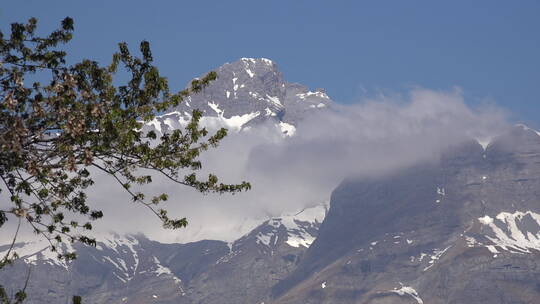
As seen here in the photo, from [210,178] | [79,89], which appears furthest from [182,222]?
[79,89]

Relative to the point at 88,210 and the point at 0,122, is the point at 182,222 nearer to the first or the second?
the point at 88,210

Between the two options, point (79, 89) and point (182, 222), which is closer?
point (79, 89)

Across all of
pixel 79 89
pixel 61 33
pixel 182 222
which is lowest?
pixel 182 222


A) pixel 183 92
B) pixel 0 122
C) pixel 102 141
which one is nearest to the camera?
pixel 0 122

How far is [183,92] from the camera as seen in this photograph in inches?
1885

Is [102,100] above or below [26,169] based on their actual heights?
above

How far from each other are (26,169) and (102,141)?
403 cm

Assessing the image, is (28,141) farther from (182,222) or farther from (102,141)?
(182,222)

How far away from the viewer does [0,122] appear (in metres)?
39.8

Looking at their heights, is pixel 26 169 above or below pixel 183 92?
below

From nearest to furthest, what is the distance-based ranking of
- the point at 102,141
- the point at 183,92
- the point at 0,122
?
the point at 0,122 → the point at 102,141 → the point at 183,92

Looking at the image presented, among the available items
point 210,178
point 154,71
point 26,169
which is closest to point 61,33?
point 154,71

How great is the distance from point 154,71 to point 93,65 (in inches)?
128

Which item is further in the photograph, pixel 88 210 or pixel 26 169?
pixel 88 210
